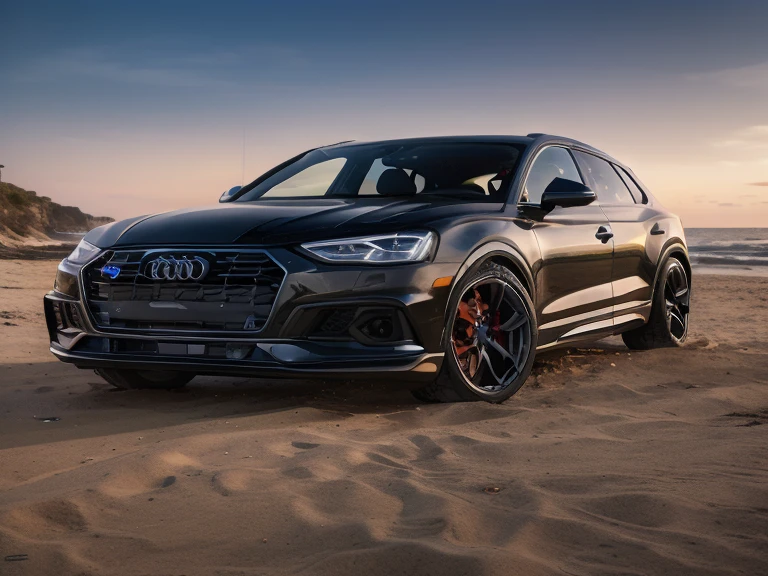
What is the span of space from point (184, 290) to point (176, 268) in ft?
0.40

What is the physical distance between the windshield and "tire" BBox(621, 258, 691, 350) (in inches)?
89.1

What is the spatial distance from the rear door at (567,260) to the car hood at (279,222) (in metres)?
0.56

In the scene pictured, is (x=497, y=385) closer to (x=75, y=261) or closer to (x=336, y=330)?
(x=336, y=330)

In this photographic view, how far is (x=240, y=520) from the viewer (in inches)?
121

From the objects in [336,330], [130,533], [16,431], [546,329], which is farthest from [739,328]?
[130,533]

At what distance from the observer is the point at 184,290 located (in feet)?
16.1

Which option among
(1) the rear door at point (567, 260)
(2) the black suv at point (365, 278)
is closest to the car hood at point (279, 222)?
(2) the black suv at point (365, 278)

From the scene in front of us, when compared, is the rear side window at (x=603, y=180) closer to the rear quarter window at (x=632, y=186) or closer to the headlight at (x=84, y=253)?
the rear quarter window at (x=632, y=186)

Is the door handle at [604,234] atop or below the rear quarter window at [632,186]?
below

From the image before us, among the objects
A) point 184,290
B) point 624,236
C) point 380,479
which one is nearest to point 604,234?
point 624,236

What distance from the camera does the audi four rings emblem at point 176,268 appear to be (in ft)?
15.9

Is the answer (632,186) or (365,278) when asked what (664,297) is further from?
(365,278)

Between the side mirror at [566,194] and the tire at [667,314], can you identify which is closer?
the side mirror at [566,194]

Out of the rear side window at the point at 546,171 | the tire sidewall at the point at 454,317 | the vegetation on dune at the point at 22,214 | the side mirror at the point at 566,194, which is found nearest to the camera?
the tire sidewall at the point at 454,317
